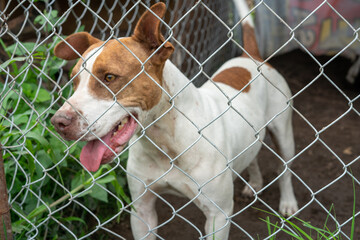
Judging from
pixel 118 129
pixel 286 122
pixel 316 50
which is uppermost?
pixel 118 129

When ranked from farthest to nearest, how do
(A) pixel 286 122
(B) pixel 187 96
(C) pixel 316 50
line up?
(C) pixel 316 50, (A) pixel 286 122, (B) pixel 187 96

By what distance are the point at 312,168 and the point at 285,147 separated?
2.36 feet

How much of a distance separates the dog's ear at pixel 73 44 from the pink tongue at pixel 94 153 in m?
0.49

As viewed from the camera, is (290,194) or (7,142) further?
(290,194)

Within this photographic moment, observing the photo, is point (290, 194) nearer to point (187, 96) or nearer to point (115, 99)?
point (187, 96)

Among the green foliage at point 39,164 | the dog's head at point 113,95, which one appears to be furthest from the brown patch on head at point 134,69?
the green foliage at point 39,164

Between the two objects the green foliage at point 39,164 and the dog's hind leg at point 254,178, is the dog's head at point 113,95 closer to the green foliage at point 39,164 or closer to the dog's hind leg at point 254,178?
the green foliage at point 39,164

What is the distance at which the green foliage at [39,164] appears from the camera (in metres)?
2.23

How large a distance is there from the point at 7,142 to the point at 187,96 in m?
0.94

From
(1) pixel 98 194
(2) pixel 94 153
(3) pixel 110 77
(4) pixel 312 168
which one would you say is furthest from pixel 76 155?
(4) pixel 312 168

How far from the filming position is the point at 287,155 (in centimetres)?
340

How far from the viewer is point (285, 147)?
11.1 ft

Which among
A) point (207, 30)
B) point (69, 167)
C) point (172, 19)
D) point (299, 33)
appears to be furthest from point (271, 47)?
point (69, 167)

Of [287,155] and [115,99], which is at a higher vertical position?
[115,99]
